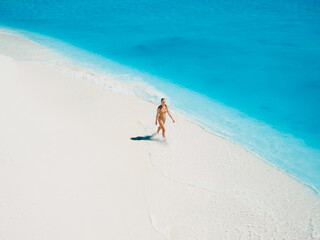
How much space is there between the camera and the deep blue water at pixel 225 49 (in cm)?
1159

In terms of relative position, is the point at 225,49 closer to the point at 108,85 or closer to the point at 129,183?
the point at 108,85

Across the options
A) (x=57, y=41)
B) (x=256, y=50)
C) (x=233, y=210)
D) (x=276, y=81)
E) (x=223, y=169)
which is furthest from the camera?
(x=57, y=41)

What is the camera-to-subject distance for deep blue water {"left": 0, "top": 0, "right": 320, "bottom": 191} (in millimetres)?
11594

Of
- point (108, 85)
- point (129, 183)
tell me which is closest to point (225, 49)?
point (108, 85)

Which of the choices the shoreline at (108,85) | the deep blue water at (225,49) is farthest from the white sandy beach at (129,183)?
the deep blue water at (225,49)

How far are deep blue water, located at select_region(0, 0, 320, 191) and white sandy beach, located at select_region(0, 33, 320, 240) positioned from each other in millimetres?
1794

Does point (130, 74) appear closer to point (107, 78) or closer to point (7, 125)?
point (107, 78)

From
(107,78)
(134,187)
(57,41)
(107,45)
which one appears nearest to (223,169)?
(134,187)

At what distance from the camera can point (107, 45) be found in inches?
768

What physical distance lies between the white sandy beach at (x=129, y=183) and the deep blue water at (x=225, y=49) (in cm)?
179

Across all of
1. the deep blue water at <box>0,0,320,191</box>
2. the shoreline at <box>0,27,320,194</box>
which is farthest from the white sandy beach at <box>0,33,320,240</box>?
the deep blue water at <box>0,0,320,191</box>

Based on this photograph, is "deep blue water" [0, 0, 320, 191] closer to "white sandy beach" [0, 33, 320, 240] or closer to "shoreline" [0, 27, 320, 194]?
"shoreline" [0, 27, 320, 194]

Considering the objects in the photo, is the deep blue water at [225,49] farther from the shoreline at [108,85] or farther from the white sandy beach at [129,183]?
the white sandy beach at [129,183]

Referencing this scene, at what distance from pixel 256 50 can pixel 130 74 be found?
30.6 ft
